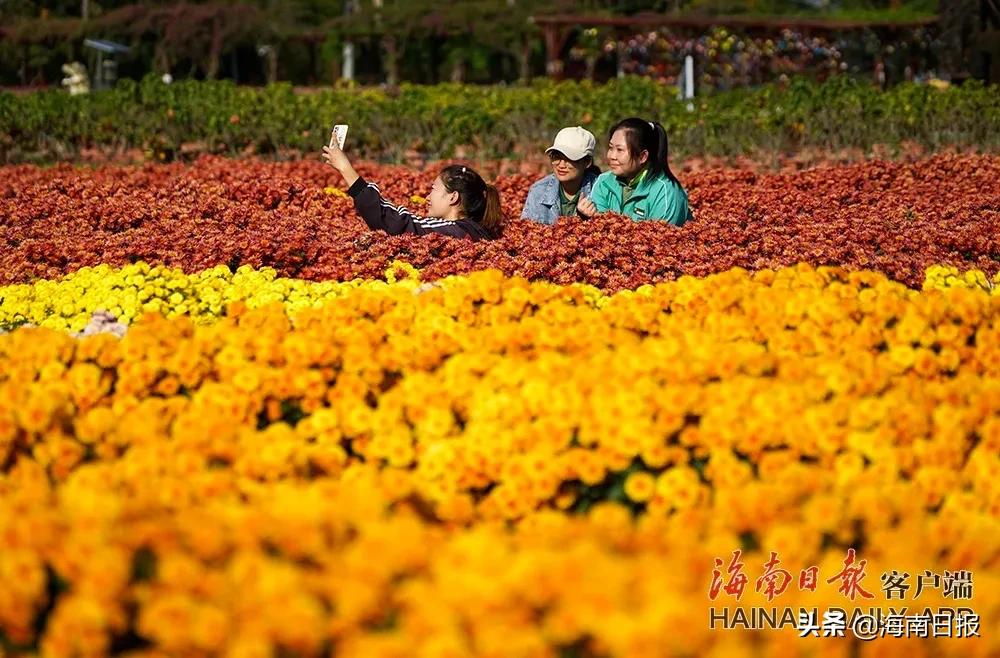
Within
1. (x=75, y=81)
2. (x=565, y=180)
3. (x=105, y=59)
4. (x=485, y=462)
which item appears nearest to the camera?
(x=485, y=462)

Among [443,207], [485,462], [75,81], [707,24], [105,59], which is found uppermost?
[707,24]

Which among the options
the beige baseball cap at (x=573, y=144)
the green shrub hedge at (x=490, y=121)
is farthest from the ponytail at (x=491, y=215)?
the green shrub hedge at (x=490, y=121)

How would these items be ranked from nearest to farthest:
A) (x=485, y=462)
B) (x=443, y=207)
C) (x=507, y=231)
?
(x=485, y=462) → (x=443, y=207) → (x=507, y=231)

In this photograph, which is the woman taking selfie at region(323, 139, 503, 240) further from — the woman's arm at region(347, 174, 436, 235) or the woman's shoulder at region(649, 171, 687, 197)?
the woman's shoulder at region(649, 171, 687, 197)

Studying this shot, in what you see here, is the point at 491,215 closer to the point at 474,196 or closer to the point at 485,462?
the point at 474,196

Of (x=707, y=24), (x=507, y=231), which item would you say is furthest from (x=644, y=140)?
(x=707, y=24)

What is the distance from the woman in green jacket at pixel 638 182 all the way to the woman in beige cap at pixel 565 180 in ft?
0.58

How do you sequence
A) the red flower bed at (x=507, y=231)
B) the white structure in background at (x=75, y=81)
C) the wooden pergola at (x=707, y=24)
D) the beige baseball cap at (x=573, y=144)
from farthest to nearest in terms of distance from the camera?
1. the white structure in background at (x=75, y=81)
2. the wooden pergola at (x=707, y=24)
3. the beige baseball cap at (x=573, y=144)
4. the red flower bed at (x=507, y=231)

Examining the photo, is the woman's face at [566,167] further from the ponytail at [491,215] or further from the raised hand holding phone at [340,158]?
the raised hand holding phone at [340,158]

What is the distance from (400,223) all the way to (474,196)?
0.38 metres

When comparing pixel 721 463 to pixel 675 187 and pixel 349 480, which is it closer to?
pixel 349 480

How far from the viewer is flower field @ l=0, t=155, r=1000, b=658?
244 centimetres

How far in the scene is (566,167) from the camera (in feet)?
24.8

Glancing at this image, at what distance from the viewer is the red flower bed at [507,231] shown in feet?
20.7
